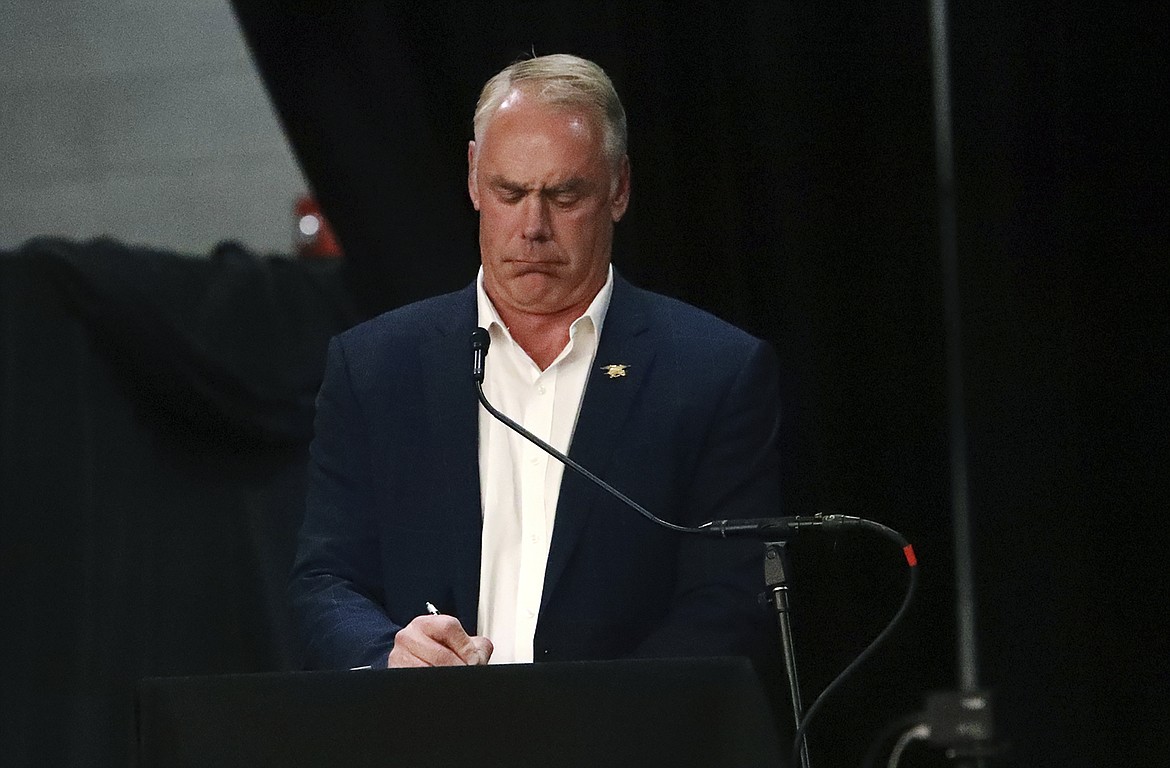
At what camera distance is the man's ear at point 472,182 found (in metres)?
2.58

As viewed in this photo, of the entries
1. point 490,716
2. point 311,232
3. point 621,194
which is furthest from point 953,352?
point 490,716

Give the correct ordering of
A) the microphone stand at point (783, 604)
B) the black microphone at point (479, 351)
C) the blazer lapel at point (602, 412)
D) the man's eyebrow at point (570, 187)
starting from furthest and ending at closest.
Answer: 1. the man's eyebrow at point (570, 187)
2. the blazer lapel at point (602, 412)
3. the black microphone at point (479, 351)
4. the microphone stand at point (783, 604)

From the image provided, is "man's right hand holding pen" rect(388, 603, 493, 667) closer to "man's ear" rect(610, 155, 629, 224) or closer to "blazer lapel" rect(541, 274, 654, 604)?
"blazer lapel" rect(541, 274, 654, 604)

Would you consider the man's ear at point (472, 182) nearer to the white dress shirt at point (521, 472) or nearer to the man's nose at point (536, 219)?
the man's nose at point (536, 219)

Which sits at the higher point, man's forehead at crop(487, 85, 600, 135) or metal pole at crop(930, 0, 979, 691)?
man's forehead at crop(487, 85, 600, 135)

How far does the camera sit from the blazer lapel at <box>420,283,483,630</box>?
7.93 feet

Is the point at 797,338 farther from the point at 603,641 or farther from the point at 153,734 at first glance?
the point at 153,734

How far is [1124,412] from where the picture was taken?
258 cm

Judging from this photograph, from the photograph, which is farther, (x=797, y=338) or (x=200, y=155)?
(x=200, y=155)

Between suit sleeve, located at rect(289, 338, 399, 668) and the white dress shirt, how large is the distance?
193 mm

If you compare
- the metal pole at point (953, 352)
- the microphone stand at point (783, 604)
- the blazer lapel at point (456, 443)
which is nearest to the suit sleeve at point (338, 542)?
the blazer lapel at point (456, 443)

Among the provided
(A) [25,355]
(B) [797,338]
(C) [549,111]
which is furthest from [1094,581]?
(A) [25,355]

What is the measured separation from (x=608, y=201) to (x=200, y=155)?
87cm

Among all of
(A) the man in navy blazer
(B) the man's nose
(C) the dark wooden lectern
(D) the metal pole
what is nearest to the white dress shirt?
(A) the man in navy blazer
